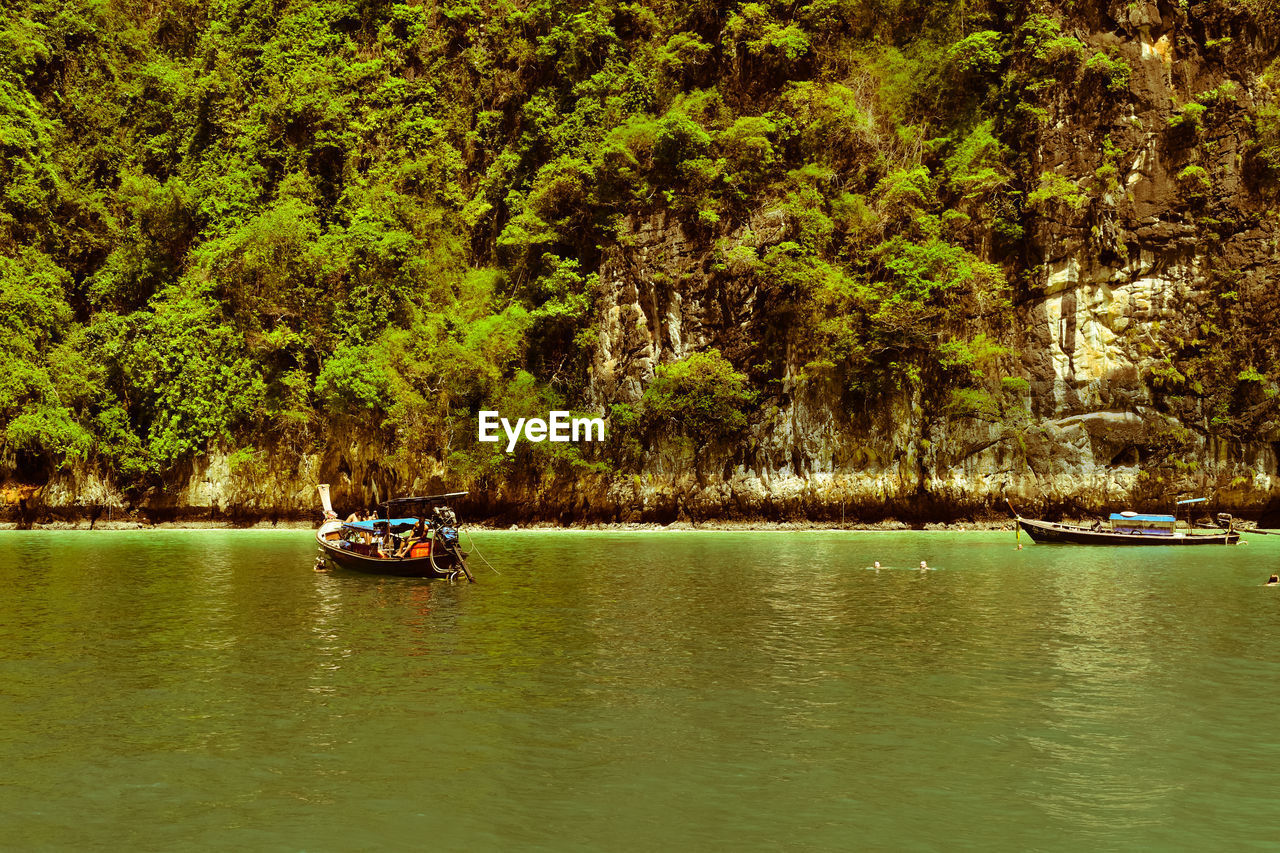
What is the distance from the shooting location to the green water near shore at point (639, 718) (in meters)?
9.02

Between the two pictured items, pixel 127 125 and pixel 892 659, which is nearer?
pixel 892 659

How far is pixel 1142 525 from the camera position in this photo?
38.8 meters

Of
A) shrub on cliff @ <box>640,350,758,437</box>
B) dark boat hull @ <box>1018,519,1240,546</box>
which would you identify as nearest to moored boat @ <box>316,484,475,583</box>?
shrub on cliff @ <box>640,350,758,437</box>

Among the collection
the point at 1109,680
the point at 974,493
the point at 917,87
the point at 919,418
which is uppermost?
the point at 917,87

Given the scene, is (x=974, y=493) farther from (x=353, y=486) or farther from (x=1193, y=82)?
(x=353, y=486)

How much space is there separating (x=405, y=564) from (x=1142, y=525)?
28.8 meters

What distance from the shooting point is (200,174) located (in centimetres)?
5531

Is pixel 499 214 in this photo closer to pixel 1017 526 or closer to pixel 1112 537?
pixel 1017 526

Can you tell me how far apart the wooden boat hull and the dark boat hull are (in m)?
22.9

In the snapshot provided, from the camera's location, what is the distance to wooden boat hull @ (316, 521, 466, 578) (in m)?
27.2

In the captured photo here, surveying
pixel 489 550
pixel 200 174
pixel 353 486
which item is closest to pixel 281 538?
pixel 353 486

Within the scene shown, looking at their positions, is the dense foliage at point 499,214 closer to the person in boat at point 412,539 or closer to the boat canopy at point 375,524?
the boat canopy at point 375,524

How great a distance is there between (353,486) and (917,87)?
36125 mm

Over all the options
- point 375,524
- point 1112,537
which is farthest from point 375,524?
point 1112,537
